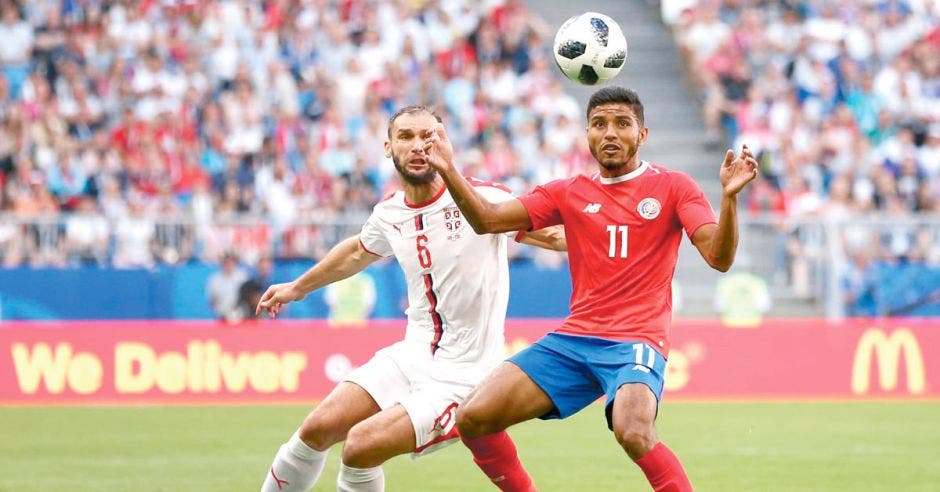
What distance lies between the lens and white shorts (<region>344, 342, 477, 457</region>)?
7.73 meters

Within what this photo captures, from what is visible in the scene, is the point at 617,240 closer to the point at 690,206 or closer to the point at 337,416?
the point at 690,206

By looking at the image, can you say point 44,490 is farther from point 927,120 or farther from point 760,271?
point 927,120

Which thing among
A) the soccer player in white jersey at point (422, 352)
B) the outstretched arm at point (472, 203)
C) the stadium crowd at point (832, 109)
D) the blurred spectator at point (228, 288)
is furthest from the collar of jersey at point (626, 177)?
the stadium crowd at point (832, 109)

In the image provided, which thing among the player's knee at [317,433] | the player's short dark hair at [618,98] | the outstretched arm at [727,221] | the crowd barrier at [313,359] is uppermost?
the player's short dark hair at [618,98]

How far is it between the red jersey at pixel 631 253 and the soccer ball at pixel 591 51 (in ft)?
4.03

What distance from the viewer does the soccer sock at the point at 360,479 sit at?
25.3 ft

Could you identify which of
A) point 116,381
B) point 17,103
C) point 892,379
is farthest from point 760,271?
point 17,103

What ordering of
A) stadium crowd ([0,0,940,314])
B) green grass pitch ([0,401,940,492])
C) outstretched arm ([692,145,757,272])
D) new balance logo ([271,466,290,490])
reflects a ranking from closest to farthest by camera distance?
outstretched arm ([692,145,757,272])
new balance logo ([271,466,290,490])
green grass pitch ([0,401,940,492])
stadium crowd ([0,0,940,314])

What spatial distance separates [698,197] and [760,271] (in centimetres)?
1254

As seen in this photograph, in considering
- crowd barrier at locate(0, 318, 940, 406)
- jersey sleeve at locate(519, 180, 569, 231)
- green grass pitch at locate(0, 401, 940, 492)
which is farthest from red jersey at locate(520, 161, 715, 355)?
crowd barrier at locate(0, 318, 940, 406)

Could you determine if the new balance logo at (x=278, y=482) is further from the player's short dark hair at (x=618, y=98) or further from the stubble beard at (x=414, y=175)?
the player's short dark hair at (x=618, y=98)

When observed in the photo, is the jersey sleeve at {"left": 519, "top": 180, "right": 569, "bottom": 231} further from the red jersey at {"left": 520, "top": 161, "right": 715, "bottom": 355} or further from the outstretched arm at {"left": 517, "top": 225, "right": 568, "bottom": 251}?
the outstretched arm at {"left": 517, "top": 225, "right": 568, "bottom": 251}

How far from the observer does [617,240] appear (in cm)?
751

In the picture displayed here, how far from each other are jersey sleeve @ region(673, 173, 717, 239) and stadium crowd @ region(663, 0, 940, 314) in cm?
1244
